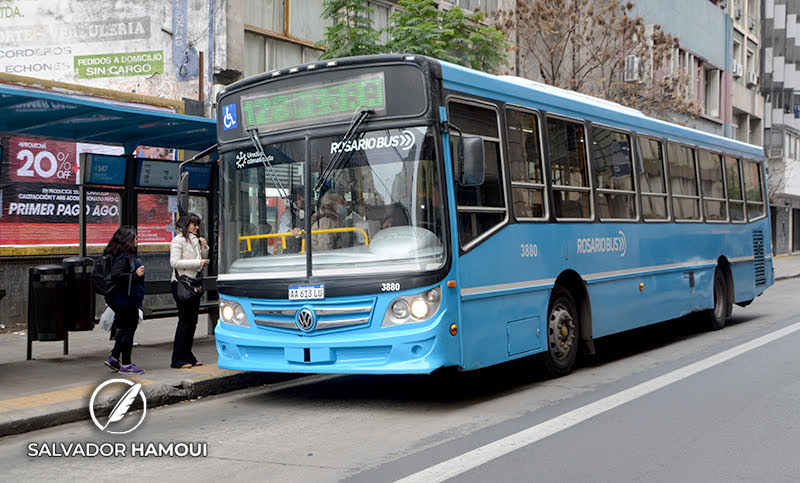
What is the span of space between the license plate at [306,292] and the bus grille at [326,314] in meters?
0.06

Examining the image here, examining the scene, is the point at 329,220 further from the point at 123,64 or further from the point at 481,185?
the point at 123,64

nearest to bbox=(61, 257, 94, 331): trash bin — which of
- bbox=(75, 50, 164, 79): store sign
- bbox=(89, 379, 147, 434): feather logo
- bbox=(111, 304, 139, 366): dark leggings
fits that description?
bbox=(111, 304, 139, 366): dark leggings

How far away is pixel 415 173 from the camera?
7.27 meters

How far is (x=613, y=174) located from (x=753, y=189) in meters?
6.24

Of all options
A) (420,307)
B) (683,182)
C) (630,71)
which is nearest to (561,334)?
(420,307)

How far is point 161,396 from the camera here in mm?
8219

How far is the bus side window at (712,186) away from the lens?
13.1 m

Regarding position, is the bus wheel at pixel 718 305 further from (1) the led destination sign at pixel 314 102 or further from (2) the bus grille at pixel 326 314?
(1) the led destination sign at pixel 314 102

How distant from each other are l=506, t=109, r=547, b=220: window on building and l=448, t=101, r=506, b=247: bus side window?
9.6 inches

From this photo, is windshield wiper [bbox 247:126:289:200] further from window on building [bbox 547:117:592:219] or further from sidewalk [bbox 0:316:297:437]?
window on building [bbox 547:117:592:219]

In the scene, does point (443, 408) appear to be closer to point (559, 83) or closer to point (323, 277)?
point (323, 277)

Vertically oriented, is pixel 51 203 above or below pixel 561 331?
above

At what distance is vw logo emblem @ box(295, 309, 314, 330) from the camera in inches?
292

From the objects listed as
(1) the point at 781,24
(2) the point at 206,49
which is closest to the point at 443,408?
(2) the point at 206,49
